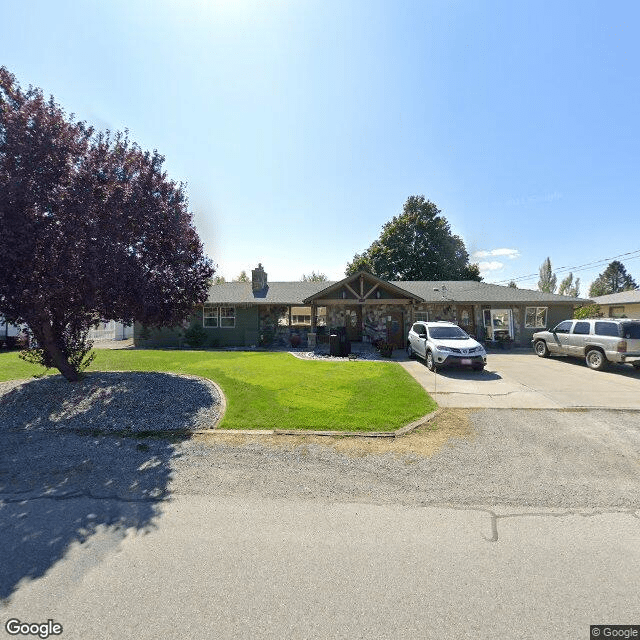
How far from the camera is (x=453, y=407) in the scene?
7801 mm

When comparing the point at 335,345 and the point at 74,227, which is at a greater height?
the point at 74,227

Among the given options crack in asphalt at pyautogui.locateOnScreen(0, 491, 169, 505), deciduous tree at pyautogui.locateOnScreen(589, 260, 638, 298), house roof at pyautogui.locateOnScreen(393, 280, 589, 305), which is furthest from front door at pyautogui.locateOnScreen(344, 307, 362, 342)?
deciduous tree at pyautogui.locateOnScreen(589, 260, 638, 298)

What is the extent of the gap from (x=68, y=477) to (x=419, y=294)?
2060cm

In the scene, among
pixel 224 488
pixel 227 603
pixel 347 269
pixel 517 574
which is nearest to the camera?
pixel 227 603

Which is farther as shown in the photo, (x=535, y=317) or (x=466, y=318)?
(x=466, y=318)

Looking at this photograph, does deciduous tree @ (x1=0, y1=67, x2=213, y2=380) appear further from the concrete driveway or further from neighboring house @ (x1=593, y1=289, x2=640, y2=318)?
neighboring house @ (x1=593, y1=289, x2=640, y2=318)

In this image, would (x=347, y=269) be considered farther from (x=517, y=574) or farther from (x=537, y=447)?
(x=517, y=574)

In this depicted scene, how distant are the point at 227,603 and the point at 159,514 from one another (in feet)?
5.34

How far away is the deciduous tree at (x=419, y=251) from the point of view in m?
40.4

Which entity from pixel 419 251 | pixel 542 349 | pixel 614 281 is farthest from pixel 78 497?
pixel 614 281

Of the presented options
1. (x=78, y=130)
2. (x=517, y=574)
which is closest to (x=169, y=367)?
(x=78, y=130)

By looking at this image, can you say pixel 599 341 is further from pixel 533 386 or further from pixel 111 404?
pixel 111 404

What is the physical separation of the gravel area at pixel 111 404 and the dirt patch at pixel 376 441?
110 centimetres

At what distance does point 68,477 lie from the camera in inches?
183
